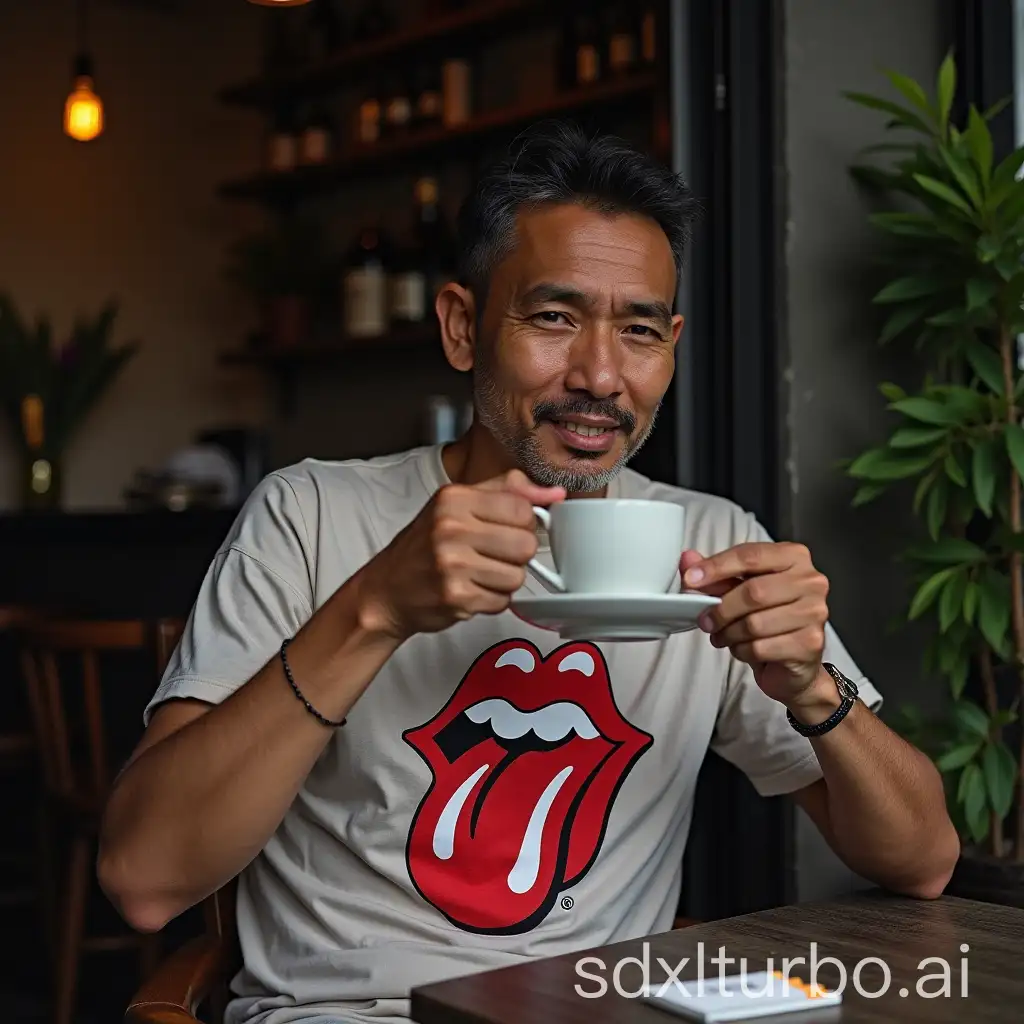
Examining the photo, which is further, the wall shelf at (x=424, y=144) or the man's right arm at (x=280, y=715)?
the wall shelf at (x=424, y=144)

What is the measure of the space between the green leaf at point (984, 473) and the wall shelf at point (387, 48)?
8.56ft

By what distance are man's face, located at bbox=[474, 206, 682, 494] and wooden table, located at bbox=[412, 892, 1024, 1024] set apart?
554 mm

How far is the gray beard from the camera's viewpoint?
63.6 inches

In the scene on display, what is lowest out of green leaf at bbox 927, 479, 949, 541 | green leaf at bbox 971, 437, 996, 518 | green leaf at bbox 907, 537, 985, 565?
green leaf at bbox 907, 537, 985, 565

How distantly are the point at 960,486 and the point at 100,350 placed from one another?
12.1ft

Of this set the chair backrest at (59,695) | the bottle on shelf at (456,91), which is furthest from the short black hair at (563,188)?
the bottle on shelf at (456,91)

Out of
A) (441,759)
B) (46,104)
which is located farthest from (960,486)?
(46,104)

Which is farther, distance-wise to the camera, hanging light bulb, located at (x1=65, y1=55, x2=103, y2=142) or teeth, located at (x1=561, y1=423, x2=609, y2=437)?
hanging light bulb, located at (x1=65, y1=55, x2=103, y2=142)

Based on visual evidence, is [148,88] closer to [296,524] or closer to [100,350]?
[100,350]

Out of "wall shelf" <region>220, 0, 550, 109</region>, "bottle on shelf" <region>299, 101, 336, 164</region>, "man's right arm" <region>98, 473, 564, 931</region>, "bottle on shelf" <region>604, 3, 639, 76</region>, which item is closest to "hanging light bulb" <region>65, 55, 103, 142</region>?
"wall shelf" <region>220, 0, 550, 109</region>

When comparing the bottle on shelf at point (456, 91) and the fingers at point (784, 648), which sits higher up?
the bottle on shelf at point (456, 91)

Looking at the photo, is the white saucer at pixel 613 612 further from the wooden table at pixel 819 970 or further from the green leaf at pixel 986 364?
the green leaf at pixel 986 364

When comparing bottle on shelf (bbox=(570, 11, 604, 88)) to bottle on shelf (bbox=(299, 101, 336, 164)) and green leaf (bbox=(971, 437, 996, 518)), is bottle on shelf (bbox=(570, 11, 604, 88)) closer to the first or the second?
bottle on shelf (bbox=(299, 101, 336, 164))

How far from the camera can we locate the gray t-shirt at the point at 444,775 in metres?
1.49
